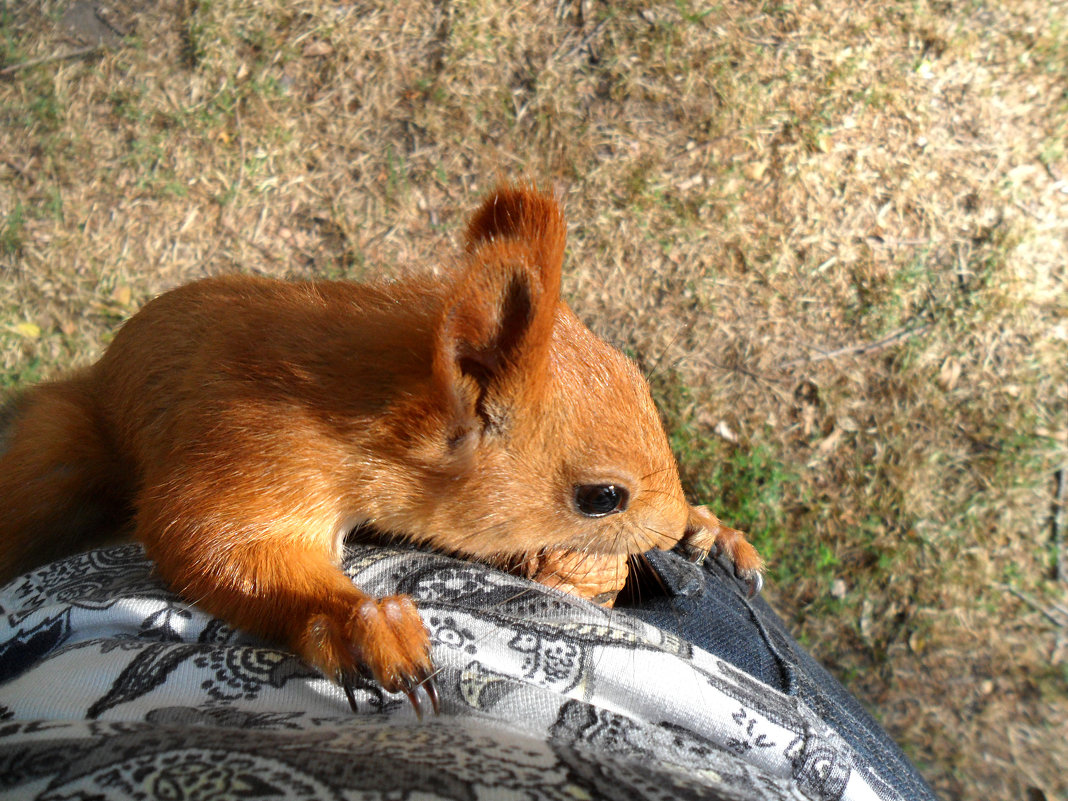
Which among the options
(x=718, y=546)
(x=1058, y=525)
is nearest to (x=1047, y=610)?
(x=1058, y=525)

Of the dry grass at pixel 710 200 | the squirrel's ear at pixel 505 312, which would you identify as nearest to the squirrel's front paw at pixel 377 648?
the squirrel's ear at pixel 505 312

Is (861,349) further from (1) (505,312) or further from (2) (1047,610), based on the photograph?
(1) (505,312)

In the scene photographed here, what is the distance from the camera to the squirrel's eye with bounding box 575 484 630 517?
171 cm

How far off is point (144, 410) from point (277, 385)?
18.5 inches

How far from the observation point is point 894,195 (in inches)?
137

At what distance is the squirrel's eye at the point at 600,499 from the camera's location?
5.59 ft

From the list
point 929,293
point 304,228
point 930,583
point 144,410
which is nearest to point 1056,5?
point 929,293

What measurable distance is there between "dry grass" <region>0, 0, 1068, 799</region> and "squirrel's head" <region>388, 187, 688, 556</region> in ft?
5.21

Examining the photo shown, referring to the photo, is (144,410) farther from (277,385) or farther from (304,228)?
(304,228)

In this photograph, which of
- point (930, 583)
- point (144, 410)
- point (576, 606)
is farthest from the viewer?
point (930, 583)

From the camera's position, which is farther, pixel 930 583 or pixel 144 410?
pixel 930 583

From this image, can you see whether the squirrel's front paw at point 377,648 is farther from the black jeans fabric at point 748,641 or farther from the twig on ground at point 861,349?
the twig on ground at point 861,349

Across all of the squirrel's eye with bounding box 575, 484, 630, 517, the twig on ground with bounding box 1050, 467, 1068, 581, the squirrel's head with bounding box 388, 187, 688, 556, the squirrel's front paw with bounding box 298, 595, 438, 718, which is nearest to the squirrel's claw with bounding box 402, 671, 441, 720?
the squirrel's front paw with bounding box 298, 595, 438, 718

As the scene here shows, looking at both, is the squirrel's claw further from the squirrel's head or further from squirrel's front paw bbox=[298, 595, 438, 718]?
the squirrel's head
